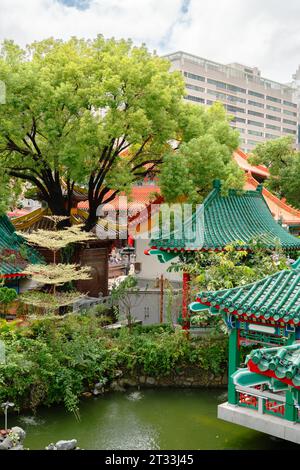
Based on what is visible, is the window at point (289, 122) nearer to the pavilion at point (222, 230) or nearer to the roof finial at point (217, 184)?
the pavilion at point (222, 230)

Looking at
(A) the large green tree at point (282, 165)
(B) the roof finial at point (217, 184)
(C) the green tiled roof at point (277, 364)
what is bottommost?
(C) the green tiled roof at point (277, 364)

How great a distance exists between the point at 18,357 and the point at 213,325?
4.82 meters

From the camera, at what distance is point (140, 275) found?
56.5ft

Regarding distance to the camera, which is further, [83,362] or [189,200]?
[189,200]

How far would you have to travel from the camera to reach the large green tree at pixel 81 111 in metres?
14.0

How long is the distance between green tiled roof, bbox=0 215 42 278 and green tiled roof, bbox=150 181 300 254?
360 cm

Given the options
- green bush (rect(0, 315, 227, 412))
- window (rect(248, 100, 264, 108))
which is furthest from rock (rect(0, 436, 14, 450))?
window (rect(248, 100, 264, 108))

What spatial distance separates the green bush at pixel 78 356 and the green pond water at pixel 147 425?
0.41 meters

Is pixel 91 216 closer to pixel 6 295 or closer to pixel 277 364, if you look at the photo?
pixel 6 295

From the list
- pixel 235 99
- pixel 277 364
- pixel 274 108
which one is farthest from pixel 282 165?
pixel 274 108

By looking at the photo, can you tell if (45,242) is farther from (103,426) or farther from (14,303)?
(103,426)

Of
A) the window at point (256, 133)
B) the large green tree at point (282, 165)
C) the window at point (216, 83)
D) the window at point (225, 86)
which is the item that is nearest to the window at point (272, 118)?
the window at point (256, 133)
